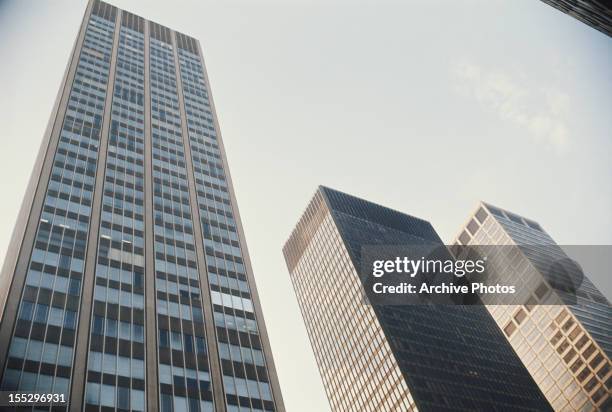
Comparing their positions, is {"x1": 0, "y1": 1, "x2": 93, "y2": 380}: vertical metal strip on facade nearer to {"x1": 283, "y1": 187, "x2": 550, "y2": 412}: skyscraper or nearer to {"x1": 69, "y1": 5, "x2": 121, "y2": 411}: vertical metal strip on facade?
{"x1": 69, "y1": 5, "x2": 121, "y2": 411}: vertical metal strip on facade

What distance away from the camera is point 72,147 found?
246 feet

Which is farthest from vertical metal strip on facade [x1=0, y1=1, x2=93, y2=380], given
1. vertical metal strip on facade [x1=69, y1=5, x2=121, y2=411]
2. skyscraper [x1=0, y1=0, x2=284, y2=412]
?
vertical metal strip on facade [x1=69, y1=5, x2=121, y2=411]

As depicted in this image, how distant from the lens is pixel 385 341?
112 metres

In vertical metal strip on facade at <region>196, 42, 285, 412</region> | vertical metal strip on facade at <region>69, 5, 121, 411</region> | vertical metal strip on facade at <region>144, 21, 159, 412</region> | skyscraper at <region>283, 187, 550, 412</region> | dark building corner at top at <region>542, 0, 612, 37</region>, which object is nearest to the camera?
dark building corner at top at <region>542, 0, 612, 37</region>

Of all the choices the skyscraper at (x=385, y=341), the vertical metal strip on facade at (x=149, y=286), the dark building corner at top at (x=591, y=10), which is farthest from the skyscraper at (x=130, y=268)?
the skyscraper at (x=385, y=341)

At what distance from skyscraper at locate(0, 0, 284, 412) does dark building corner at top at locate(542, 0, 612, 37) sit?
46.2m

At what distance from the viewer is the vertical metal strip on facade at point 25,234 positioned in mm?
46312

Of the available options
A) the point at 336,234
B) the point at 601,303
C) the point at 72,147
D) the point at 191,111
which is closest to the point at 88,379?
the point at 72,147

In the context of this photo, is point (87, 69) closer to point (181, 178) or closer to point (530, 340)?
point (181, 178)

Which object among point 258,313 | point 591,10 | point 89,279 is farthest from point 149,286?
point 591,10

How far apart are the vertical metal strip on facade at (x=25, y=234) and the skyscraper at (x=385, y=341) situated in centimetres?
7471

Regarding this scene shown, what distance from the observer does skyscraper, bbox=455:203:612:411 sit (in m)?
137

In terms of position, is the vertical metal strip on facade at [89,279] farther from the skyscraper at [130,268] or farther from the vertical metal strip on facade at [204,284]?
the vertical metal strip on facade at [204,284]

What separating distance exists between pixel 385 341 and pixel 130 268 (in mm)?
68439
